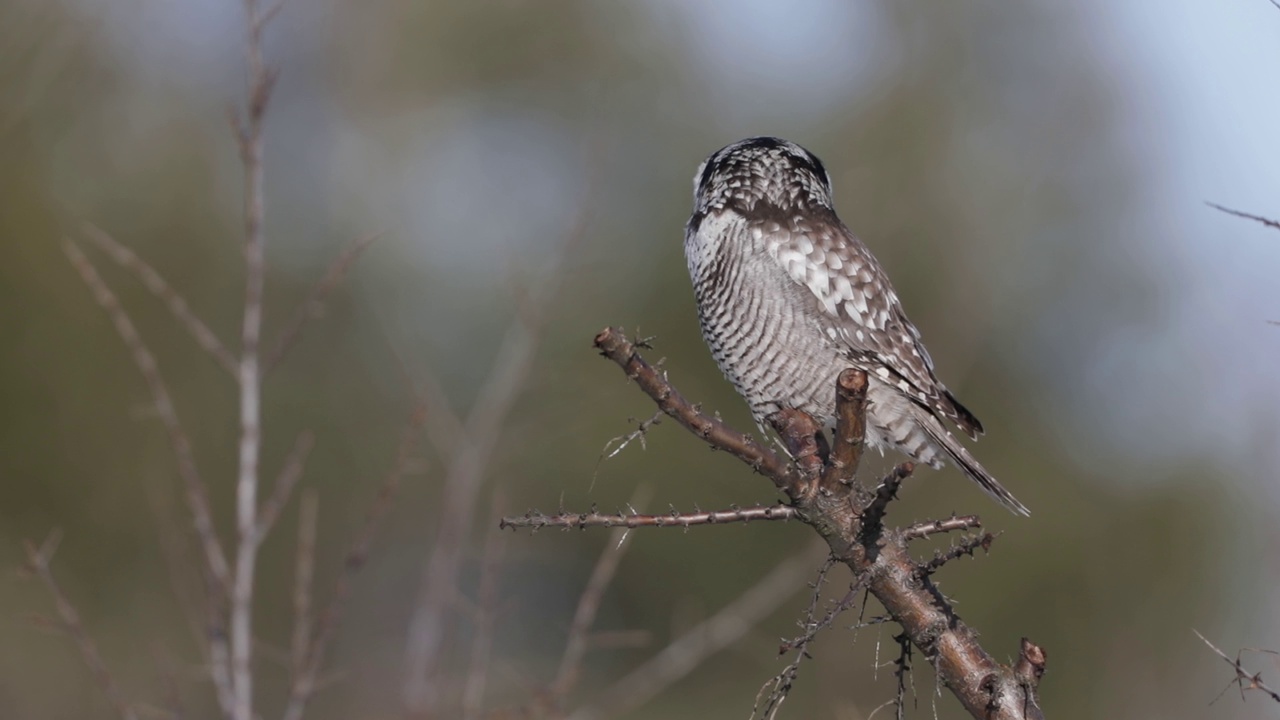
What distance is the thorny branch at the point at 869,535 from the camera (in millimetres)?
2627

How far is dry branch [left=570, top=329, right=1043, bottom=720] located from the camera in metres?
2.64

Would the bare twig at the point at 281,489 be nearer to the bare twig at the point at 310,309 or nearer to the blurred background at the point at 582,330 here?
the bare twig at the point at 310,309

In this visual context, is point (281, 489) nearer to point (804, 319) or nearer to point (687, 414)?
point (687, 414)

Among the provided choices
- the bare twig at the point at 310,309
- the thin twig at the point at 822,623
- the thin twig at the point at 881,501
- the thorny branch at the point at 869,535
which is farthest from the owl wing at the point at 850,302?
the thin twig at the point at 822,623

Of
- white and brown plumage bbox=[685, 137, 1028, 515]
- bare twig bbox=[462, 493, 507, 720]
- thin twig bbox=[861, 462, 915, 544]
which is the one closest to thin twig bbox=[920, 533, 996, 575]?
thin twig bbox=[861, 462, 915, 544]

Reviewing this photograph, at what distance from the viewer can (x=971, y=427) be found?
15.0 ft

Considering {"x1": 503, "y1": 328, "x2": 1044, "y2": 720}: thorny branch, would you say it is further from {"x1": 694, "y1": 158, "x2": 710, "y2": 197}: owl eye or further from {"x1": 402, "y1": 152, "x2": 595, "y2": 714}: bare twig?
{"x1": 694, "y1": 158, "x2": 710, "y2": 197}: owl eye

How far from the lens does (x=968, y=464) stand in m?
4.54

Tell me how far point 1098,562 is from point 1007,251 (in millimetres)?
5141

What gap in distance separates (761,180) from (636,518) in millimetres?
2624

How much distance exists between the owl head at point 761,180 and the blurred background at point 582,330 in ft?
24.4

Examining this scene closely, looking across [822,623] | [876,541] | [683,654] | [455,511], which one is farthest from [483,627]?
[822,623]

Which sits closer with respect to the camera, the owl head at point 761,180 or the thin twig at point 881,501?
the thin twig at point 881,501

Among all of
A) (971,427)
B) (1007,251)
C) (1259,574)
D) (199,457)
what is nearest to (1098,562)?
(1259,574)
